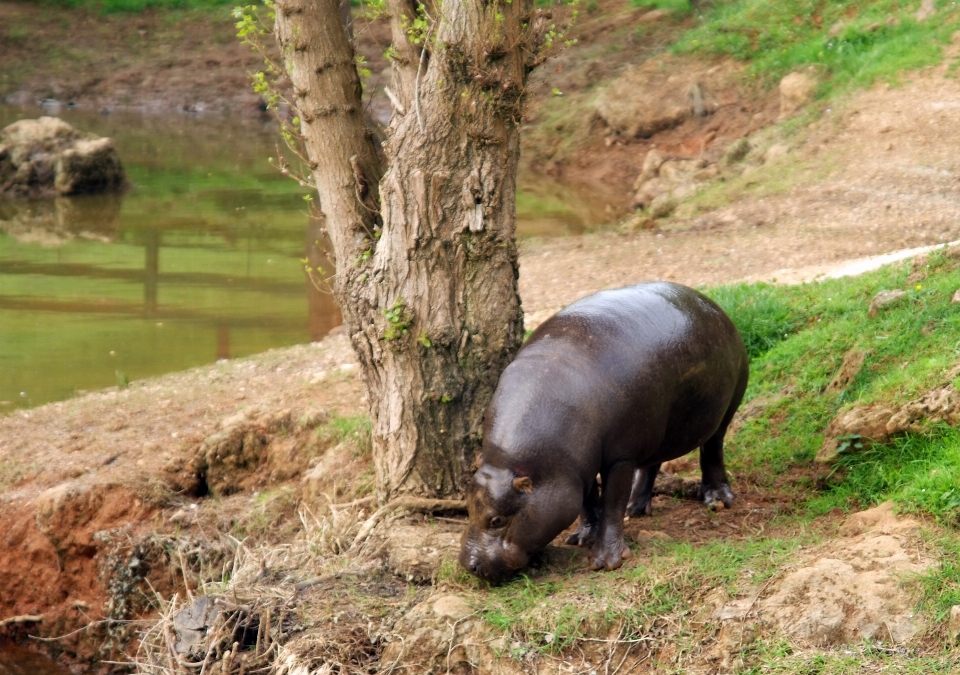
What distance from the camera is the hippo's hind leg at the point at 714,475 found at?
598cm

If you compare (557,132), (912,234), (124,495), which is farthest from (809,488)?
(557,132)

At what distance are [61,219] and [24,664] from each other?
13695mm

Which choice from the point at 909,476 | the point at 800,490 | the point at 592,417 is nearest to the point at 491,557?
the point at 592,417

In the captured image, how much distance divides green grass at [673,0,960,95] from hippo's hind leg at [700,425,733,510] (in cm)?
1319

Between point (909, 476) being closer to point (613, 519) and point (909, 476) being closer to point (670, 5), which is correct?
point (613, 519)

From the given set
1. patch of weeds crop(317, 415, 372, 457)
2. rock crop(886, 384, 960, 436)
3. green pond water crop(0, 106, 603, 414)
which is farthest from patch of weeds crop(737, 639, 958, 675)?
green pond water crop(0, 106, 603, 414)

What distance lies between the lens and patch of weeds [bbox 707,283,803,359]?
8.12 meters

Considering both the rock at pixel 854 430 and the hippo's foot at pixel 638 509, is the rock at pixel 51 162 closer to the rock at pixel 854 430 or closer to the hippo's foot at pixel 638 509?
the hippo's foot at pixel 638 509

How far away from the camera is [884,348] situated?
6.78m

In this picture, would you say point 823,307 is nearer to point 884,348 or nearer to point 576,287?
point 884,348

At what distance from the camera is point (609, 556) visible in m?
5.15

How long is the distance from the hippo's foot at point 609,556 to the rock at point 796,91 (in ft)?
49.3

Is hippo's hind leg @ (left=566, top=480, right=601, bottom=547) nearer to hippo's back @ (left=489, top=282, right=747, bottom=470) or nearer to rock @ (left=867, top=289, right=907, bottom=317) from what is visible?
hippo's back @ (left=489, top=282, right=747, bottom=470)

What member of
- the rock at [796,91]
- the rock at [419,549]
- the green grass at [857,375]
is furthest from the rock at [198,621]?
the rock at [796,91]
